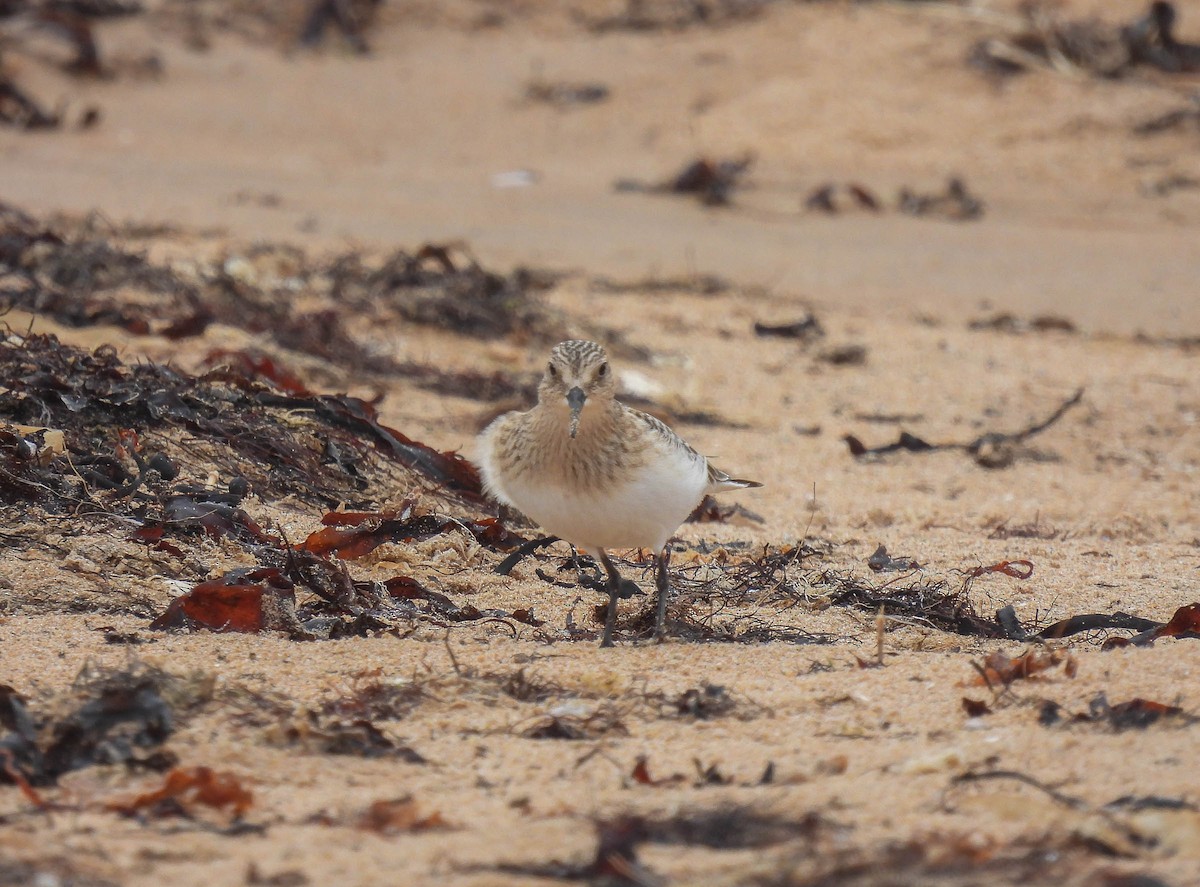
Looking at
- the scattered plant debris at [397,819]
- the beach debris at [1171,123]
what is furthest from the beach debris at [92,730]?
the beach debris at [1171,123]

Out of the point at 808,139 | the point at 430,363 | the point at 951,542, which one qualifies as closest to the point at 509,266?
the point at 430,363

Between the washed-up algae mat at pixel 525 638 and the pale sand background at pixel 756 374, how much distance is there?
0.02 m

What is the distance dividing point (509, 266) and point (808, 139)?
204 inches

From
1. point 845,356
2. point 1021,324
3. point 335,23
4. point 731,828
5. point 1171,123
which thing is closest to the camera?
point 731,828

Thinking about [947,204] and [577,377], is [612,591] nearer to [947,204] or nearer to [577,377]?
[577,377]

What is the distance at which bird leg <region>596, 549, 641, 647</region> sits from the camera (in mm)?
4562

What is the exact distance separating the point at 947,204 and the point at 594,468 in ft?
33.7

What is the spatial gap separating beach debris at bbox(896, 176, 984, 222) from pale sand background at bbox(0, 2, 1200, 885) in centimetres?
20

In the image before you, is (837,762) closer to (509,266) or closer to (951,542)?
(951,542)

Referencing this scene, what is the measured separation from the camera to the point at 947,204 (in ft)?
45.8

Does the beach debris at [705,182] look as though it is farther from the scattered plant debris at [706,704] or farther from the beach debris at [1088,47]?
the scattered plant debris at [706,704]

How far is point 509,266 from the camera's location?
11.9m

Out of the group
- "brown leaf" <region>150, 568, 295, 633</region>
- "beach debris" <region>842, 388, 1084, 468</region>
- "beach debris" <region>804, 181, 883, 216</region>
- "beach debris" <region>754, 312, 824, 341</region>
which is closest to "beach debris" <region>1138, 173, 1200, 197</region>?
"beach debris" <region>804, 181, 883, 216</region>

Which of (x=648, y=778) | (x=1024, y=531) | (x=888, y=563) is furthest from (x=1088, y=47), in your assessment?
(x=648, y=778)
